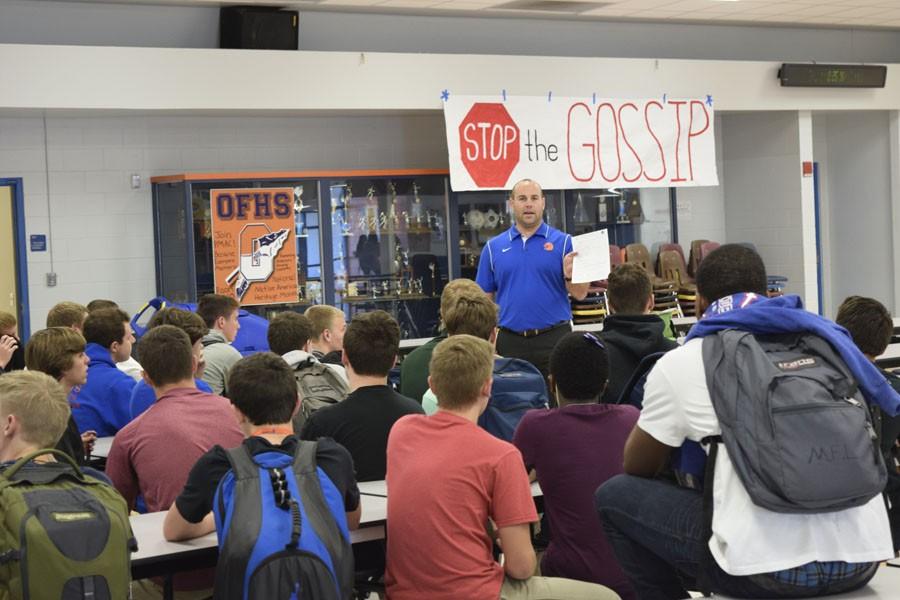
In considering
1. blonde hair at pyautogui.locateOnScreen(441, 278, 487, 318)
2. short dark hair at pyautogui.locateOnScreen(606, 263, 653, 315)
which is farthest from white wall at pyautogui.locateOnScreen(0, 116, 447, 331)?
short dark hair at pyautogui.locateOnScreen(606, 263, 653, 315)

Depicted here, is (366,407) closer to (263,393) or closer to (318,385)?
(263,393)

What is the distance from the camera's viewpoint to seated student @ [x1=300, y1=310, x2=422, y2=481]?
12.5ft

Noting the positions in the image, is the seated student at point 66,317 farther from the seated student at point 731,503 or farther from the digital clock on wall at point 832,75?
the digital clock on wall at point 832,75

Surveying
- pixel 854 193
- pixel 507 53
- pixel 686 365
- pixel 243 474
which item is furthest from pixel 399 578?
pixel 854 193

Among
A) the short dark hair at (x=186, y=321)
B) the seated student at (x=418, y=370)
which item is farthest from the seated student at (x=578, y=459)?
the short dark hair at (x=186, y=321)

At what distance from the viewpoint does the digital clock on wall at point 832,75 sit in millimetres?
11273

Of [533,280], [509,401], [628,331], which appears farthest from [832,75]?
[509,401]

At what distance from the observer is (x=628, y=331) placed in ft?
16.9

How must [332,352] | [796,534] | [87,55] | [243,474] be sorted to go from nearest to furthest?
Result: [796,534] → [243,474] → [332,352] → [87,55]

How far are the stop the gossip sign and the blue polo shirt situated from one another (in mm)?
2815

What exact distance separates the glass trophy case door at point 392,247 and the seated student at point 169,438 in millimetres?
5906

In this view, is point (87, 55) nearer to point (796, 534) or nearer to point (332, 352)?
point (332, 352)

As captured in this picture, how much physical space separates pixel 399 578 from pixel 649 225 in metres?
8.71

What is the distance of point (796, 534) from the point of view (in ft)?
8.87
